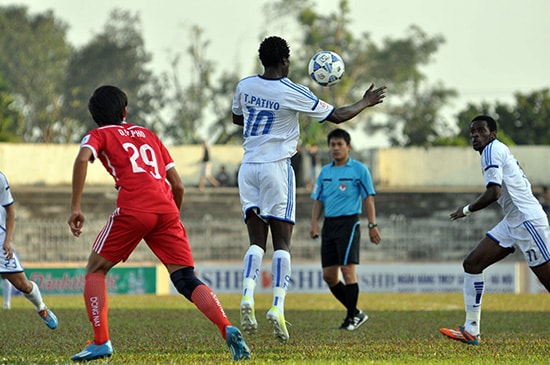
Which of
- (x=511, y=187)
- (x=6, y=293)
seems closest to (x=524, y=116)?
(x=6, y=293)

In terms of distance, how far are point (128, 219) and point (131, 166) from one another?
425 millimetres

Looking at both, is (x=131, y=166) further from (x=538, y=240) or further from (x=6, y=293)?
(x=6, y=293)

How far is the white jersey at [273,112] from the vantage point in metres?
9.41

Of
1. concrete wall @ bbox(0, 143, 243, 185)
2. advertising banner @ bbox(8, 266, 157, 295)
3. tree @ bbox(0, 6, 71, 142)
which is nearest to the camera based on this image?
advertising banner @ bbox(8, 266, 157, 295)

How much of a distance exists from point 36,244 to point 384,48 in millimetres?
43847

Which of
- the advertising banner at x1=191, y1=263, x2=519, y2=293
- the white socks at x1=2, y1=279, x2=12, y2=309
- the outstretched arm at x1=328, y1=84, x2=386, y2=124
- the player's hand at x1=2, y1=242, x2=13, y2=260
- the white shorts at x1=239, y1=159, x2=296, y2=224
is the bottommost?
the advertising banner at x1=191, y1=263, x2=519, y2=293

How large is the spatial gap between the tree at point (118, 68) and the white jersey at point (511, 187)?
6641 cm

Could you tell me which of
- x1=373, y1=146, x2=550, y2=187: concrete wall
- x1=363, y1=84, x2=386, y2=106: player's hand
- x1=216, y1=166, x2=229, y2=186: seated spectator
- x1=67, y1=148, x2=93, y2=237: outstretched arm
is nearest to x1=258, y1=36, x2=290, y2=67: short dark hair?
x1=363, y1=84, x2=386, y2=106: player's hand

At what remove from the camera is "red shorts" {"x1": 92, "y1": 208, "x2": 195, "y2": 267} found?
8.24 metres

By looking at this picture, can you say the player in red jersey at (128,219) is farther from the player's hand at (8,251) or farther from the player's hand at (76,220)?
the player's hand at (8,251)

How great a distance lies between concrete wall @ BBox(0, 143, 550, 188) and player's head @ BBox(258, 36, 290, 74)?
36117mm

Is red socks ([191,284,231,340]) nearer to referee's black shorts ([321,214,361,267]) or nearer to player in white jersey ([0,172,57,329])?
player in white jersey ([0,172,57,329])

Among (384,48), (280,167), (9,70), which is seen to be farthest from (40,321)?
(9,70)

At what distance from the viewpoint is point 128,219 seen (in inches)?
324
